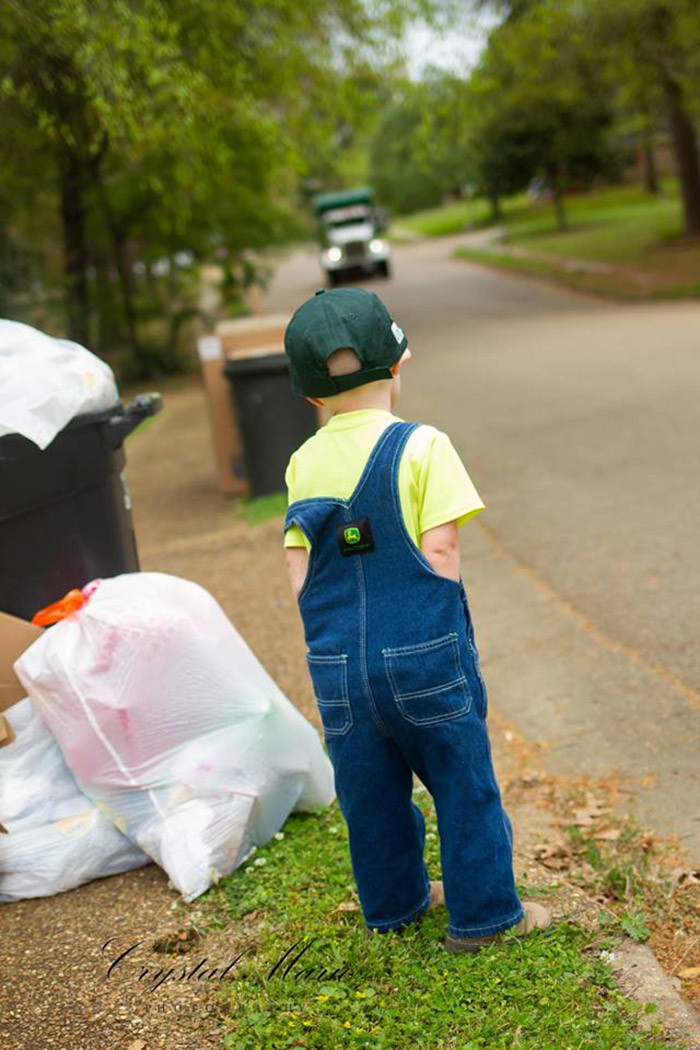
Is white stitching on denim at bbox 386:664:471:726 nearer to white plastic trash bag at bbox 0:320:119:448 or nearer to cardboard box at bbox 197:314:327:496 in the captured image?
white plastic trash bag at bbox 0:320:119:448

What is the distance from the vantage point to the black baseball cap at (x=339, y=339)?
274cm

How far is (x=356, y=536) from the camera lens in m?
2.73

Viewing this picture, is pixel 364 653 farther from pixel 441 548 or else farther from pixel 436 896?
pixel 436 896

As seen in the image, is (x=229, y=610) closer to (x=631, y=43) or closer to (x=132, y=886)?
(x=132, y=886)

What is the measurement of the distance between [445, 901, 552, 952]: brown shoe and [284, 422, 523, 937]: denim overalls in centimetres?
2

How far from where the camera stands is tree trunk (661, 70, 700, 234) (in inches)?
960

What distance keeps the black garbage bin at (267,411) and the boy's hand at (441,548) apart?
6.19m

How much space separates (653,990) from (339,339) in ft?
5.16

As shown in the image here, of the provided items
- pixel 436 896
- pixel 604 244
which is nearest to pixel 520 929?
pixel 436 896

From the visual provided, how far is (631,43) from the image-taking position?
2161cm

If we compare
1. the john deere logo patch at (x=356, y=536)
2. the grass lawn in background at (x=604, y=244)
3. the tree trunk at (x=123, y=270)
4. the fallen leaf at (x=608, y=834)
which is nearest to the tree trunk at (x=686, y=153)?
the grass lawn in background at (x=604, y=244)

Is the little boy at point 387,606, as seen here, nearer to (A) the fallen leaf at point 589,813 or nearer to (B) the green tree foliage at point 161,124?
(A) the fallen leaf at point 589,813

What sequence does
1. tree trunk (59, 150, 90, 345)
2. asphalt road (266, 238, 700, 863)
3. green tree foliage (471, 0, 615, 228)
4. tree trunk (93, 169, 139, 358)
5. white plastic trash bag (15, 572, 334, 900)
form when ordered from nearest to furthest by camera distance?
white plastic trash bag (15, 572, 334, 900)
asphalt road (266, 238, 700, 863)
tree trunk (59, 150, 90, 345)
tree trunk (93, 169, 139, 358)
green tree foliage (471, 0, 615, 228)

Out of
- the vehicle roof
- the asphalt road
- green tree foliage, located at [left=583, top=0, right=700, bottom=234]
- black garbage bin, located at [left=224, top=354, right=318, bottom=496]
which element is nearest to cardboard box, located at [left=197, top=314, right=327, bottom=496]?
black garbage bin, located at [left=224, top=354, right=318, bottom=496]
